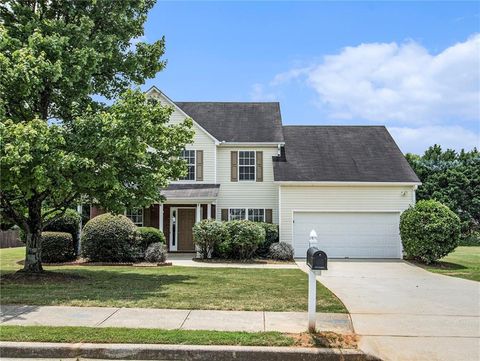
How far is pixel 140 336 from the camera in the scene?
6.30m

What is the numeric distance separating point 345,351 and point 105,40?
31.8 ft

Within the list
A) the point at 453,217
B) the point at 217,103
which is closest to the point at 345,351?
the point at 453,217

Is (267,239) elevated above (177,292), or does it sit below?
above

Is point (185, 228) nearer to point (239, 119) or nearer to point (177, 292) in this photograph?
point (239, 119)

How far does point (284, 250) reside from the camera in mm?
19859

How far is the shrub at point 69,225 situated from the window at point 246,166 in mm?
8124

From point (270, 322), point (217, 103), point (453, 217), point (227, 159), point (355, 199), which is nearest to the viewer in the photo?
point (270, 322)

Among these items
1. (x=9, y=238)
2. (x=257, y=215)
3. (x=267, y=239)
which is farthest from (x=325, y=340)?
(x=9, y=238)

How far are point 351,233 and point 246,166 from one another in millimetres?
6149

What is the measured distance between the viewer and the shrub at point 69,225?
1898cm

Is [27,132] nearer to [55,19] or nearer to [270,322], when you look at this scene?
[55,19]

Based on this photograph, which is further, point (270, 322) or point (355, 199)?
point (355, 199)

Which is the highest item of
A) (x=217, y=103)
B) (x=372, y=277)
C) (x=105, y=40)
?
(x=217, y=103)

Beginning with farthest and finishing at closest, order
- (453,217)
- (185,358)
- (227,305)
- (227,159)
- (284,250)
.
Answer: (227,159)
(284,250)
(453,217)
(227,305)
(185,358)
